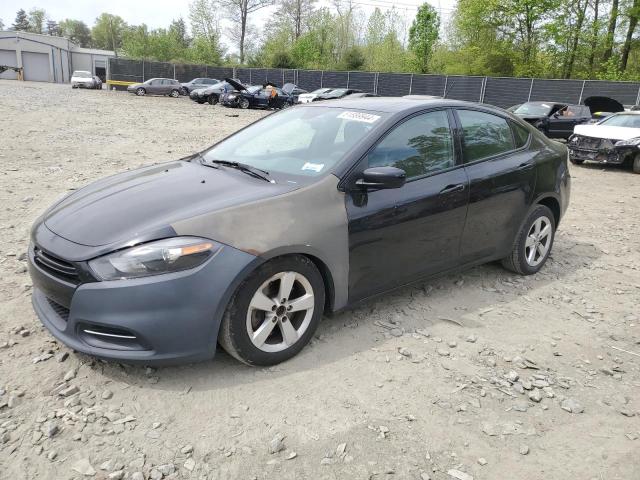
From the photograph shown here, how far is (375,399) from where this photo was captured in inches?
114

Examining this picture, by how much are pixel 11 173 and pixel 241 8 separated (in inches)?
2353

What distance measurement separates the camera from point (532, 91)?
28.9m

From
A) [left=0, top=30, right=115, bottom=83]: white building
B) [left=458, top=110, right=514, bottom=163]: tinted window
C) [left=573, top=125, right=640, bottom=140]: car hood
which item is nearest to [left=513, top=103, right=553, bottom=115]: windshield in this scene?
[left=573, top=125, right=640, bottom=140]: car hood

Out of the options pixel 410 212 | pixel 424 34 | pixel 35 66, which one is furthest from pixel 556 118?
pixel 35 66

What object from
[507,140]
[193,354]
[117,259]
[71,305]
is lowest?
[193,354]

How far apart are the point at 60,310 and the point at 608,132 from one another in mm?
12892

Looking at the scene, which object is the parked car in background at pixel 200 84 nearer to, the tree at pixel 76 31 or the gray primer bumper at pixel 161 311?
Answer: the gray primer bumper at pixel 161 311

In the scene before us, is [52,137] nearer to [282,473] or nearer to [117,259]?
[117,259]

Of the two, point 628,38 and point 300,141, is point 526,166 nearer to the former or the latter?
point 300,141

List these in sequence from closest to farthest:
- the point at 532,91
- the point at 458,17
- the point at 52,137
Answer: the point at 52,137 < the point at 532,91 < the point at 458,17

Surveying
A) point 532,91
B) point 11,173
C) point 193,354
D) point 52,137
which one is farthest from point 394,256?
point 532,91

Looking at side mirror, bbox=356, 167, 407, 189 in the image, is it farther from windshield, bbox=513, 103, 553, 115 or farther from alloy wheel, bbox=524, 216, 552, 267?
windshield, bbox=513, 103, 553, 115

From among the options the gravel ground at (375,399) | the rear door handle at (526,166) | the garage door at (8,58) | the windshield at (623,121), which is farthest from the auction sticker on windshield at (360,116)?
the garage door at (8,58)

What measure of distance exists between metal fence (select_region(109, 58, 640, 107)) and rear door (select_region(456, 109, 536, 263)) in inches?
549
